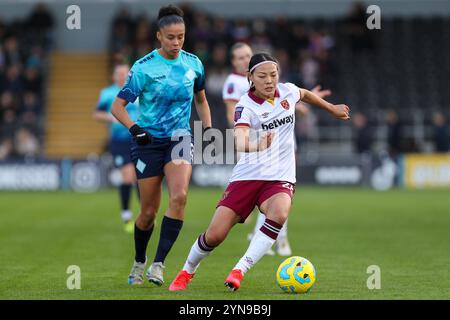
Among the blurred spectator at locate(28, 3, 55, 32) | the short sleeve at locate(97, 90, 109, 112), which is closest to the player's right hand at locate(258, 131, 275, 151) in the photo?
the short sleeve at locate(97, 90, 109, 112)

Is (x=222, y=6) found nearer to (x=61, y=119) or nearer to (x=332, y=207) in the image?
(x=61, y=119)

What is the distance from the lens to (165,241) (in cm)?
978

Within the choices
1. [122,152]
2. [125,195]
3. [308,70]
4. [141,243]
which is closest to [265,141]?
[141,243]

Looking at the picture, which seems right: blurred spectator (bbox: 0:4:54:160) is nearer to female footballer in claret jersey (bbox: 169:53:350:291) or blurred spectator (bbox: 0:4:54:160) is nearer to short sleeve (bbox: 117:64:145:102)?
short sleeve (bbox: 117:64:145:102)

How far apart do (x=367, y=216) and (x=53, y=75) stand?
1807cm

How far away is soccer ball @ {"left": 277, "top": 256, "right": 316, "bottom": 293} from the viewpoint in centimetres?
912

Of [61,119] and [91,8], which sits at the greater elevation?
[91,8]

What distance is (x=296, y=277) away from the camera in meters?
9.14

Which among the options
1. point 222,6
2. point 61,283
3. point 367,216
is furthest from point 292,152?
point 222,6

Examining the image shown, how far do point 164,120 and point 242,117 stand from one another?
908mm

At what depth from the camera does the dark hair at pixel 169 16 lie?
961 centimetres

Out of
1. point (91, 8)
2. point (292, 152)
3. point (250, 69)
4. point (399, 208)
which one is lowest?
point (399, 208)

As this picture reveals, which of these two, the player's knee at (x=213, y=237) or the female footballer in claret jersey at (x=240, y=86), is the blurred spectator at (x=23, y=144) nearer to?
the female footballer in claret jersey at (x=240, y=86)

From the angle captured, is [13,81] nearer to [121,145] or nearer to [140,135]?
[121,145]
